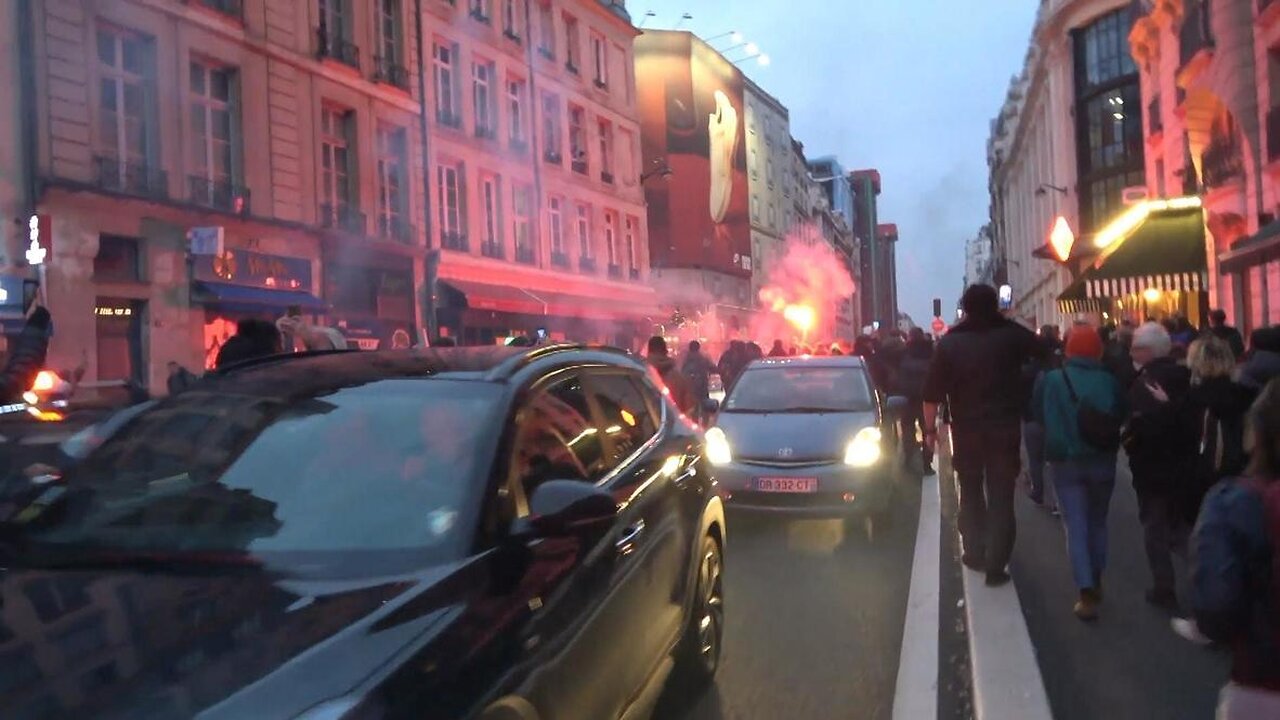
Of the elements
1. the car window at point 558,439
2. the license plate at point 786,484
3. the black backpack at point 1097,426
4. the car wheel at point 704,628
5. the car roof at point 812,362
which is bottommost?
the car wheel at point 704,628

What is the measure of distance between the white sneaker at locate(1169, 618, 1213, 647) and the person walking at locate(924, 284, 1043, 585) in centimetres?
109

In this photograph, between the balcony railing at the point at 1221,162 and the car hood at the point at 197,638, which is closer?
the car hood at the point at 197,638

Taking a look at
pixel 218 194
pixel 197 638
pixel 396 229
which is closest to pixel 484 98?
pixel 396 229

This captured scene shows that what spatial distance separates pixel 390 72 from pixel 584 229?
1099 cm

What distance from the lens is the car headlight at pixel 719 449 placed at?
831 centimetres

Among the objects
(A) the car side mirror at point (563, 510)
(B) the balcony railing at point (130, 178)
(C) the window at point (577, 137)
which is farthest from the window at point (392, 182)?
(A) the car side mirror at point (563, 510)

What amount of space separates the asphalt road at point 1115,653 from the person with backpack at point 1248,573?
79.0 inches

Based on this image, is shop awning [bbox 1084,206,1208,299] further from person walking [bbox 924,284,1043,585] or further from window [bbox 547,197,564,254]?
person walking [bbox 924,284,1043,585]

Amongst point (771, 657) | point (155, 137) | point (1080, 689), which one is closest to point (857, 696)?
point (771, 657)

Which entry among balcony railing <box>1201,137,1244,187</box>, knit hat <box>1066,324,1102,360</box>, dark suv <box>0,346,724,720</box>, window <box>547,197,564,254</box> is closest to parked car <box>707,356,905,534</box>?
knit hat <box>1066,324,1102,360</box>

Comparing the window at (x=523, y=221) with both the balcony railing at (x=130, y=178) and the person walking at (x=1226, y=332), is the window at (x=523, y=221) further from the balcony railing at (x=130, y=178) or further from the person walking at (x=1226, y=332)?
the person walking at (x=1226, y=332)

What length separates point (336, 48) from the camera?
72.6 feet

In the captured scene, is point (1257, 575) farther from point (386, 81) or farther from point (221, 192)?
point (386, 81)

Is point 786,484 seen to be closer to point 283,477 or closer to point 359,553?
point 283,477
